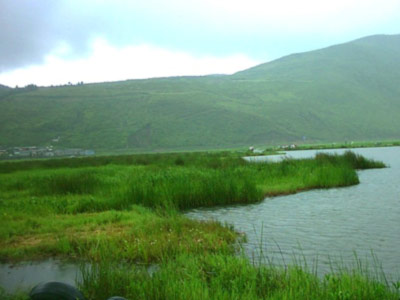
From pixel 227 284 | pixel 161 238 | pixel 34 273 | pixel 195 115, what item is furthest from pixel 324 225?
pixel 195 115

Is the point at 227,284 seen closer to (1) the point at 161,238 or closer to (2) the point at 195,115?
(1) the point at 161,238

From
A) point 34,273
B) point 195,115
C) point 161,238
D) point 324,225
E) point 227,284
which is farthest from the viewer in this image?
point 195,115

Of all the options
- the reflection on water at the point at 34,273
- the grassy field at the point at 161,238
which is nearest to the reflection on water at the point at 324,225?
the grassy field at the point at 161,238

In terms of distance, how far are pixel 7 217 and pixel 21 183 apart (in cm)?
1101

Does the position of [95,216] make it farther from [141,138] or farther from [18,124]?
[18,124]

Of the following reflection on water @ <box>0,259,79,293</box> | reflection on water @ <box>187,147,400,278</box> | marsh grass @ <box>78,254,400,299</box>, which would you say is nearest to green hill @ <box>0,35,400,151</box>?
reflection on water @ <box>187,147,400,278</box>

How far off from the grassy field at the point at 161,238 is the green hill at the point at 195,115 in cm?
10100

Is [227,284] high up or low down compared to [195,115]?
up

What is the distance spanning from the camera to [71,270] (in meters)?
10.0

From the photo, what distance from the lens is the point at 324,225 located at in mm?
13867

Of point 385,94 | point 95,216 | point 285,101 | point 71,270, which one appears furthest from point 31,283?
point 385,94

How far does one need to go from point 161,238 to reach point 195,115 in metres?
139

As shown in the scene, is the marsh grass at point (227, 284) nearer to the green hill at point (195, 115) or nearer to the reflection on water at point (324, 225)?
the reflection on water at point (324, 225)

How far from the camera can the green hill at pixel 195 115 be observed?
13062 cm
